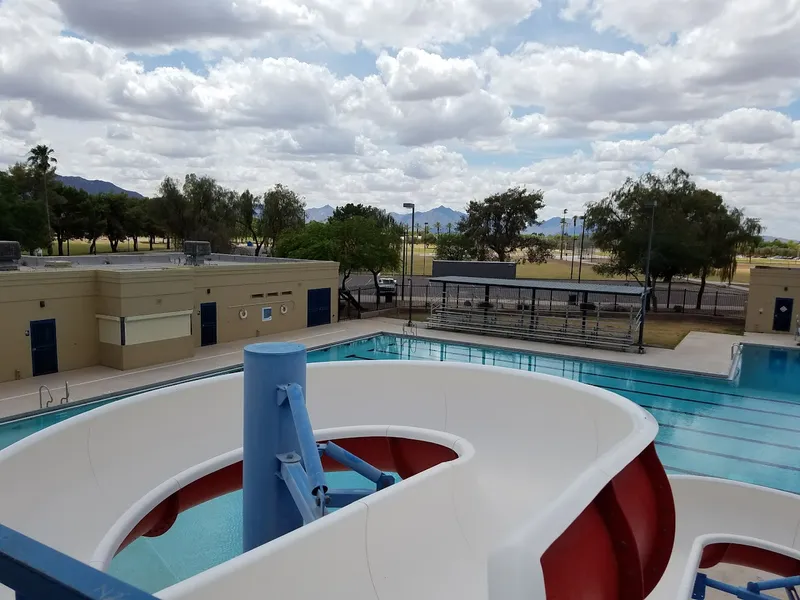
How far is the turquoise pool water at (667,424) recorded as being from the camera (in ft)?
30.7

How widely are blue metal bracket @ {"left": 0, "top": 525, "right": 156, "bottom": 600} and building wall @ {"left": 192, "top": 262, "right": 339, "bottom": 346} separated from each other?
2209 cm

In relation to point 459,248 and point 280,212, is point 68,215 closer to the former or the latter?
point 280,212

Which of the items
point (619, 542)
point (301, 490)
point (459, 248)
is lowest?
point (301, 490)

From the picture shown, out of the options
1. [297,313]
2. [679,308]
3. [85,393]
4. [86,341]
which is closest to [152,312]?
[86,341]

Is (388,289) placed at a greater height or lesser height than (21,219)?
lesser

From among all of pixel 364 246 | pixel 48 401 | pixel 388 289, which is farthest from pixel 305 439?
pixel 388 289

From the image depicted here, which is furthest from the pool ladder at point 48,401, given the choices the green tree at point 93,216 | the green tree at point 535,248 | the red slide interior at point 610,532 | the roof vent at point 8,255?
the green tree at point 93,216

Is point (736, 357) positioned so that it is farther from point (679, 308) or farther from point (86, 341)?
point (86, 341)

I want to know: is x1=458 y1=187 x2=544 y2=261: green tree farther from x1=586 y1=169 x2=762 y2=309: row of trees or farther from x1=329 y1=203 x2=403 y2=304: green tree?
x1=329 y1=203 x2=403 y2=304: green tree

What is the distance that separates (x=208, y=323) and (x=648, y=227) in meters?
25.7

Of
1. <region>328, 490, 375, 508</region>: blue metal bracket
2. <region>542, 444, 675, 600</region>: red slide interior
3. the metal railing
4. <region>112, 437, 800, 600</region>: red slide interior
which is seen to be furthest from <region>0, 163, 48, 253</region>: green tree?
<region>542, 444, 675, 600</region>: red slide interior

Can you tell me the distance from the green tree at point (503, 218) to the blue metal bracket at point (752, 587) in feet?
144

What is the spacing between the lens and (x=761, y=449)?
46.2 feet

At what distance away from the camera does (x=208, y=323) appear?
23312 mm
